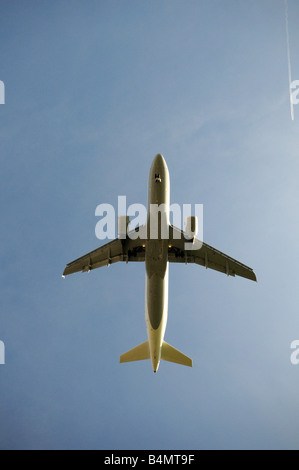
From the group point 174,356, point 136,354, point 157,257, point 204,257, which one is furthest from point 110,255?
point 174,356

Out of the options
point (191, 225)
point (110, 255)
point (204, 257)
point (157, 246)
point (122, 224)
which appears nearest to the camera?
point (157, 246)

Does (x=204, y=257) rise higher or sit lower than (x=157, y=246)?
higher

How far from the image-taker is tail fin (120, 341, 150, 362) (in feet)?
107

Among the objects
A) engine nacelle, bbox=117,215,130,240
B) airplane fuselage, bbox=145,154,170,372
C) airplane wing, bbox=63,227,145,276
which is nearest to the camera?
airplane fuselage, bbox=145,154,170,372

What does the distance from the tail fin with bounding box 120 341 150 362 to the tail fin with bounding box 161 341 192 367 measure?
4.78 ft

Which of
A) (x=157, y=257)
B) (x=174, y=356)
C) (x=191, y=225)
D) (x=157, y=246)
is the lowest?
(x=174, y=356)

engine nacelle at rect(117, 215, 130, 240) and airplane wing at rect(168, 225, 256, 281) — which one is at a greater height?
engine nacelle at rect(117, 215, 130, 240)

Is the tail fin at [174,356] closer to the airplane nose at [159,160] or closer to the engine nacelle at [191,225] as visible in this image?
the engine nacelle at [191,225]

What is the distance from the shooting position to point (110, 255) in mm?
34188

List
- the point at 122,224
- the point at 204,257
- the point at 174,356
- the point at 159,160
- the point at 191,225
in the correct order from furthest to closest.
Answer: the point at 204,257, the point at 174,356, the point at 122,224, the point at 191,225, the point at 159,160

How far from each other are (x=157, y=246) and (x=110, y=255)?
7.21m

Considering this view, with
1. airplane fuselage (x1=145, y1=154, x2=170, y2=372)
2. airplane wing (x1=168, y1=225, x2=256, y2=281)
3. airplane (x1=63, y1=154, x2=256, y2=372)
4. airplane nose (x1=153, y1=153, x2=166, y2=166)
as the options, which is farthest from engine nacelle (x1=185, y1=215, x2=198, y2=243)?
airplane nose (x1=153, y1=153, x2=166, y2=166)

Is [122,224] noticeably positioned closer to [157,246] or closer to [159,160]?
[157,246]

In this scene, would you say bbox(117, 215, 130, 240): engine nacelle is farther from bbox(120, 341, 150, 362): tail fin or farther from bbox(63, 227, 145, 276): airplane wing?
bbox(120, 341, 150, 362): tail fin
